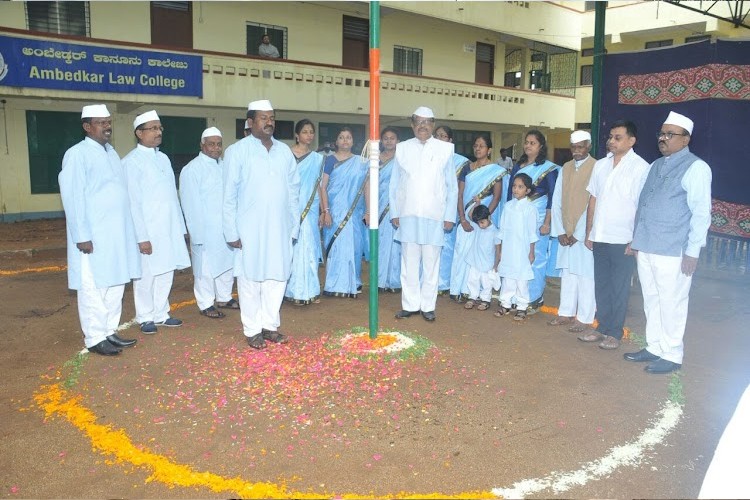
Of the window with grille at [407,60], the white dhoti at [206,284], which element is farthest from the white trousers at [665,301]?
the window with grille at [407,60]

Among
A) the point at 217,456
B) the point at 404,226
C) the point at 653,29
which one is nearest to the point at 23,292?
the point at 404,226

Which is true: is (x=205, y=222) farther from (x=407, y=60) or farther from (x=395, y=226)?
(x=407, y=60)

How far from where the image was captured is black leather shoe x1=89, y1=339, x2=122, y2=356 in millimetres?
4992

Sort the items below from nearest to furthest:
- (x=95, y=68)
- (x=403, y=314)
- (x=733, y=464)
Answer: (x=733, y=464) → (x=403, y=314) → (x=95, y=68)

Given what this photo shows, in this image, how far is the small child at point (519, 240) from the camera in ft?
20.2

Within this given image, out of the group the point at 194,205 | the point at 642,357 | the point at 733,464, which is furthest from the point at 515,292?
the point at 733,464

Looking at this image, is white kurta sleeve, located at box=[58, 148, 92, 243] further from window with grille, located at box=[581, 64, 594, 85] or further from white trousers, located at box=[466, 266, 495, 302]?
window with grille, located at box=[581, 64, 594, 85]

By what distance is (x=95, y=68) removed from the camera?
43.1ft

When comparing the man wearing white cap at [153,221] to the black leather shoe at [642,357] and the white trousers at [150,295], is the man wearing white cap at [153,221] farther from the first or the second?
the black leather shoe at [642,357]

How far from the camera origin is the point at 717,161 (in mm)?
7426

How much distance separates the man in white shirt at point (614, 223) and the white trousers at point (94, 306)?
4.09m

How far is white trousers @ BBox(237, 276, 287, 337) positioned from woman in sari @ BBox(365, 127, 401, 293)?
1984 millimetres

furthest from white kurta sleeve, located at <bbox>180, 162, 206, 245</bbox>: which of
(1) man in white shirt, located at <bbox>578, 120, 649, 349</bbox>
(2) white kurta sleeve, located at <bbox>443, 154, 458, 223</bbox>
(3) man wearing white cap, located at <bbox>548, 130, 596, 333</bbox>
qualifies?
(1) man in white shirt, located at <bbox>578, 120, 649, 349</bbox>

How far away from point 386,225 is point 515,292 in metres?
1.74
